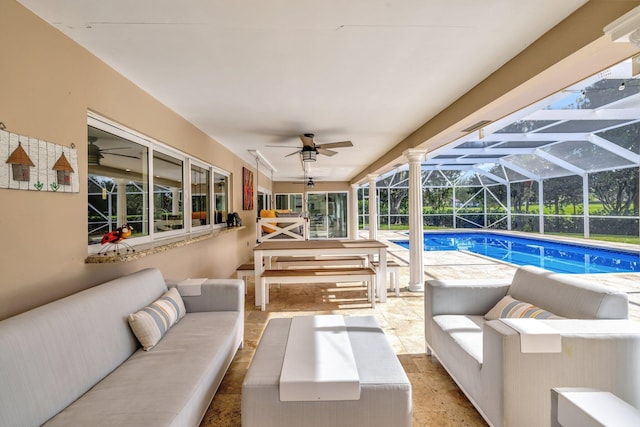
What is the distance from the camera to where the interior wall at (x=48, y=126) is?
1.64 metres

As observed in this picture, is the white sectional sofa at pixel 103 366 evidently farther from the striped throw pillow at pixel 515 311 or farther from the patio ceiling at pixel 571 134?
the patio ceiling at pixel 571 134

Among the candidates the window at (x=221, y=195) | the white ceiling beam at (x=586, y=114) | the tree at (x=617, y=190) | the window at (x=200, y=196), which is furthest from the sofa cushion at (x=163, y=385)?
the tree at (x=617, y=190)

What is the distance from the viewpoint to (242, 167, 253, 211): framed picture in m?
6.89

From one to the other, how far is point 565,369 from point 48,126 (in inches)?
128

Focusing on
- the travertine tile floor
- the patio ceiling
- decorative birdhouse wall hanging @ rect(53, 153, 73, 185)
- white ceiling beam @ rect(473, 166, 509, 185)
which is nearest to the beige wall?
the patio ceiling

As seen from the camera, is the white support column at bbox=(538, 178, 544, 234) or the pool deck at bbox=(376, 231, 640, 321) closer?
the pool deck at bbox=(376, 231, 640, 321)

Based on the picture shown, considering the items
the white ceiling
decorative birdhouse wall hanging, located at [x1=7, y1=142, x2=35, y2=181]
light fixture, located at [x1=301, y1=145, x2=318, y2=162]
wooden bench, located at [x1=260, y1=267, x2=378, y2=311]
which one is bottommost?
wooden bench, located at [x1=260, y1=267, x2=378, y2=311]

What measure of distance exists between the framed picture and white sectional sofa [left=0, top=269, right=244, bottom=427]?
15.5 ft

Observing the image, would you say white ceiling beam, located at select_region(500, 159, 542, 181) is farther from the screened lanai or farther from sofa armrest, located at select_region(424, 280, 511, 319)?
sofa armrest, located at select_region(424, 280, 511, 319)

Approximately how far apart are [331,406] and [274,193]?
10860mm

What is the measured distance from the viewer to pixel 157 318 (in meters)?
2.12

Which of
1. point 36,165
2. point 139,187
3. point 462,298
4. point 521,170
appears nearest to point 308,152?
point 139,187

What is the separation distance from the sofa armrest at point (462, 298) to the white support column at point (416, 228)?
219 centimetres

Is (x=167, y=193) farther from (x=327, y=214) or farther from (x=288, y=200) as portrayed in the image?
(x=327, y=214)
